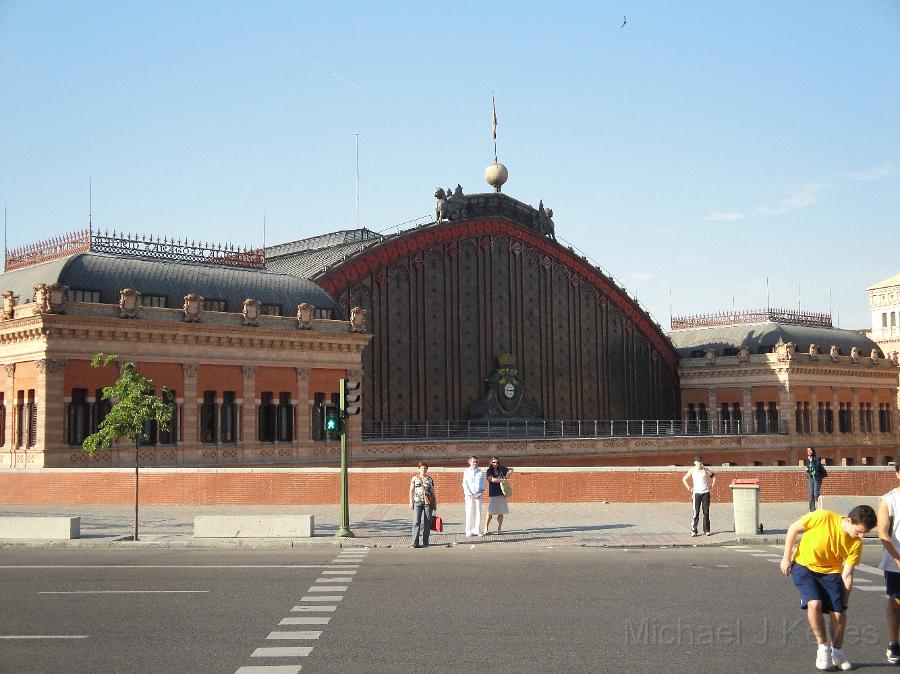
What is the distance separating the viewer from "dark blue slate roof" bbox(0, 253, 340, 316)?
46875 millimetres

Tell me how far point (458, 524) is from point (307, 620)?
49.1 ft

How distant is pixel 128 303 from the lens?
44.8 meters

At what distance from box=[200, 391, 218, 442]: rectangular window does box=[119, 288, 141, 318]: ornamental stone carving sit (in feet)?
17.1

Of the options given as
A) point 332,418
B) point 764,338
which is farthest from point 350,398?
point 764,338

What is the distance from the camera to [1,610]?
16078 mm

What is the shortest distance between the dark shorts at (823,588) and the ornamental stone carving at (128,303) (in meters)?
37.2

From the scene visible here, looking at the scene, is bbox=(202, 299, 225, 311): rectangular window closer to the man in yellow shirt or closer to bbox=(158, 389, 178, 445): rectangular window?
bbox=(158, 389, 178, 445): rectangular window

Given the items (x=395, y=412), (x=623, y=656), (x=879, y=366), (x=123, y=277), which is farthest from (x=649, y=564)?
(x=879, y=366)

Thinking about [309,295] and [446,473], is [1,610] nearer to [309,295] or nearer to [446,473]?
[446,473]

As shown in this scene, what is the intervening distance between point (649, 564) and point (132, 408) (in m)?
14.5

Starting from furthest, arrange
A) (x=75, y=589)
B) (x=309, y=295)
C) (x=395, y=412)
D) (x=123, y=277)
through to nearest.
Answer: (x=395, y=412) → (x=309, y=295) → (x=123, y=277) → (x=75, y=589)

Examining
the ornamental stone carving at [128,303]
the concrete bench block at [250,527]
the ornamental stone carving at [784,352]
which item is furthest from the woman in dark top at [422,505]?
the ornamental stone carving at [784,352]

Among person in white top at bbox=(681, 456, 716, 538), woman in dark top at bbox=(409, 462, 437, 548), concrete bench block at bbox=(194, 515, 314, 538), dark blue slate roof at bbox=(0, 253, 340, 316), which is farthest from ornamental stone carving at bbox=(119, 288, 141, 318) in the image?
person in white top at bbox=(681, 456, 716, 538)

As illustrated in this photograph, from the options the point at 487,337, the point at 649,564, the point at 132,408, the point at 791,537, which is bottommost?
the point at 649,564
